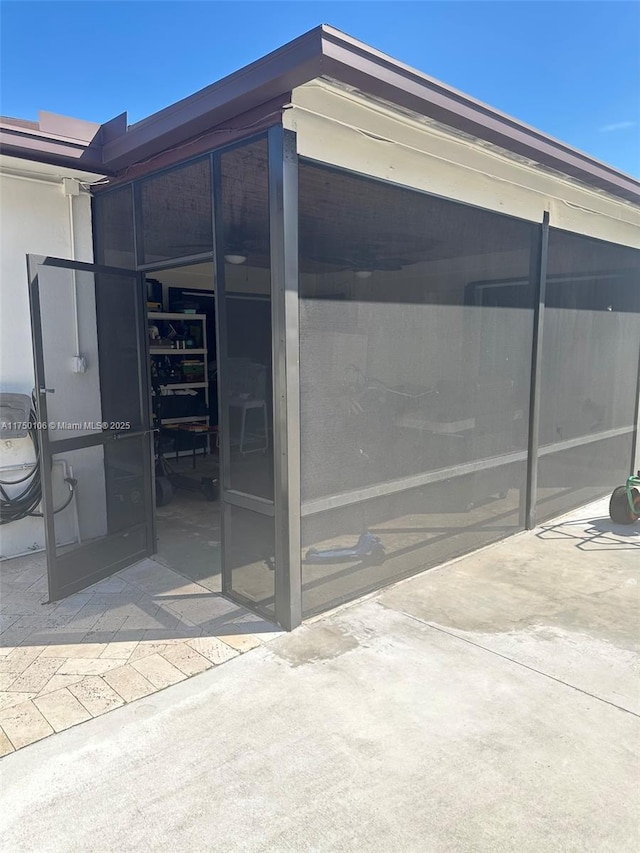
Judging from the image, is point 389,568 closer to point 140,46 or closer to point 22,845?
point 22,845

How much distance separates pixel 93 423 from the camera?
3611mm

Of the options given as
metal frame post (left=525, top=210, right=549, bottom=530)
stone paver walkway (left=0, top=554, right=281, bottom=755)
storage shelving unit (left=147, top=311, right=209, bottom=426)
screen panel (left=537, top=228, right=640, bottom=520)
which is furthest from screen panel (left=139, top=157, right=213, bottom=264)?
storage shelving unit (left=147, top=311, right=209, bottom=426)

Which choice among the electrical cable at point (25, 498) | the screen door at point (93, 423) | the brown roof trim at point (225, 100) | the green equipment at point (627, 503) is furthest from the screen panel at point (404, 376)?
the electrical cable at point (25, 498)

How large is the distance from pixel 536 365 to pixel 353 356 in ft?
6.71

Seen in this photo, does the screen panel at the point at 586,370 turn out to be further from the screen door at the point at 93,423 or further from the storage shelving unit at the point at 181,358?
the storage shelving unit at the point at 181,358

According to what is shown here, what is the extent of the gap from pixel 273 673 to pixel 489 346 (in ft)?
8.91

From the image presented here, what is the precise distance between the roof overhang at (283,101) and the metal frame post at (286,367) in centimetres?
27

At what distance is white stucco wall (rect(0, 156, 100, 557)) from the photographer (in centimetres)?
366

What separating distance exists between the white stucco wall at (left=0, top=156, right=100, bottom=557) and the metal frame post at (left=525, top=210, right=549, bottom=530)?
3340 mm

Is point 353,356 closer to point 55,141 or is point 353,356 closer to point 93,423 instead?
point 93,423

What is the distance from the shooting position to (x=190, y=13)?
4.63 metres

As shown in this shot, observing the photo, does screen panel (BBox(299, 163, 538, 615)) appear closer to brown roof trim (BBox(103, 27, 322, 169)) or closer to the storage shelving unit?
brown roof trim (BBox(103, 27, 322, 169))

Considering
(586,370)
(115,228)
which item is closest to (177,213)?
(115,228)

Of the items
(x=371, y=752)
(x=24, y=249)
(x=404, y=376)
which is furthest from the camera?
(x=24, y=249)
